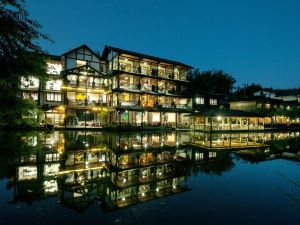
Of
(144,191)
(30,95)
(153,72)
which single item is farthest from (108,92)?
(144,191)

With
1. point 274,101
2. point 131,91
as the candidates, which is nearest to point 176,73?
point 131,91

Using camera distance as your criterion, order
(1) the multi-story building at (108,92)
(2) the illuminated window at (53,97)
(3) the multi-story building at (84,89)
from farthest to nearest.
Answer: (2) the illuminated window at (53,97)
(3) the multi-story building at (84,89)
(1) the multi-story building at (108,92)

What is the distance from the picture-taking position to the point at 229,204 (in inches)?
217

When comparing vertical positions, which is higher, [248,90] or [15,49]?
[248,90]

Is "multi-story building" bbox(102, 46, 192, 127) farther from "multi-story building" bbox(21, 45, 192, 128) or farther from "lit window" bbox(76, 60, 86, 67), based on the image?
"lit window" bbox(76, 60, 86, 67)

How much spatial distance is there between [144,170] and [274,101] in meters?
50.2

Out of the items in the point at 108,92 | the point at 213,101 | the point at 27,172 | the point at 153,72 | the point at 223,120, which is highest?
the point at 153,72

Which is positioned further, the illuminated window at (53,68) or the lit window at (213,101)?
the lit window at (213,101)

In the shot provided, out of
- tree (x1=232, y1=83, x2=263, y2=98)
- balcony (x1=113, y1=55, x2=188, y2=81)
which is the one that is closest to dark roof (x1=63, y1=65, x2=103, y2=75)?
balcony (x1=113, y1=55, x2=188, y2=81)

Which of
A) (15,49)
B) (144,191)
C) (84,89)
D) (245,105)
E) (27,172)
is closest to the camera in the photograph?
(15,49)

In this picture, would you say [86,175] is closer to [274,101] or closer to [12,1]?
[12,1]

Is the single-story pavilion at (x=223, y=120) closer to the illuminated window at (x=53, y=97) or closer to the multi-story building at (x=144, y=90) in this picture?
the multi-story building at (x=144, y=90)

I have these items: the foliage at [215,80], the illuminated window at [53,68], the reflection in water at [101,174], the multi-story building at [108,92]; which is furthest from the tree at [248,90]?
the reflection in water at [101,174]

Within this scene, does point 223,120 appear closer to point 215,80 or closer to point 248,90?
point 215,80
